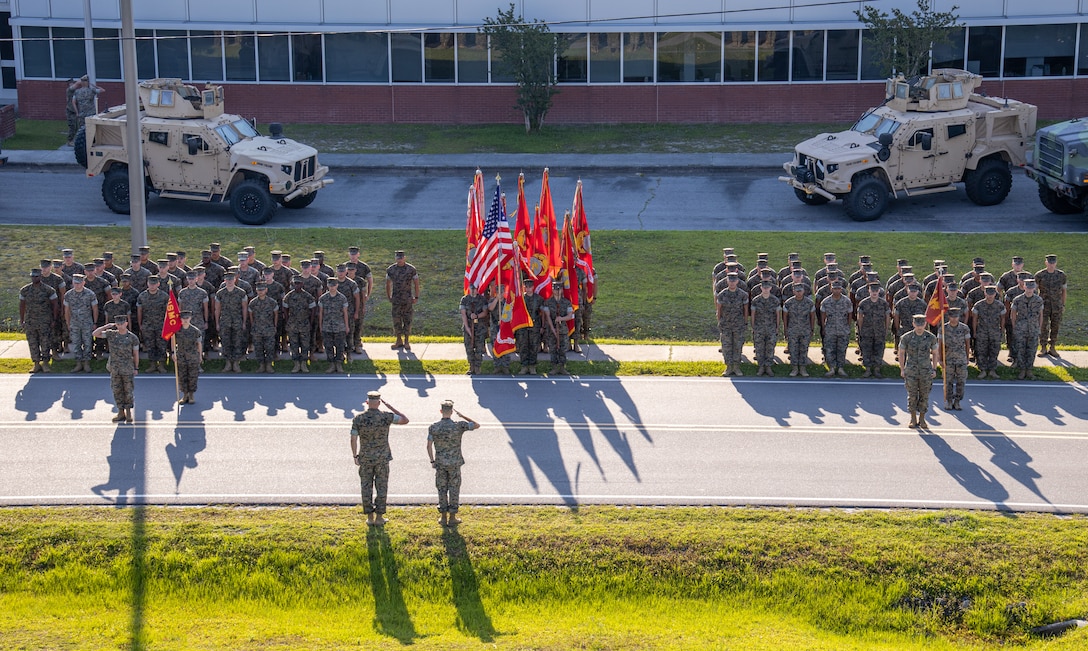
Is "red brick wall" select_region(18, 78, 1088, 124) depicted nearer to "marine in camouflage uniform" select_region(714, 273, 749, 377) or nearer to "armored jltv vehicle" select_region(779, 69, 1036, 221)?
"armored jltv vehicle" select_region(779, 69, 1036, 221)

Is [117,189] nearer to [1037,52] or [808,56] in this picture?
[808,56]

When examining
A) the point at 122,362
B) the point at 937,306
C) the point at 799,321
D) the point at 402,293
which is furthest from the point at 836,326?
the point at 122,362

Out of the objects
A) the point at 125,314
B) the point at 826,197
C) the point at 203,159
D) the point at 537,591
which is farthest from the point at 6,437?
the point at 826,197

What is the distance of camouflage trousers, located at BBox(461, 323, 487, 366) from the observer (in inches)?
752

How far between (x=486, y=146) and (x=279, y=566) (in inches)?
996

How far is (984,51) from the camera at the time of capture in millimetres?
38469

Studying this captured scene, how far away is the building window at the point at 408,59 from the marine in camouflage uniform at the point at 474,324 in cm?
2221

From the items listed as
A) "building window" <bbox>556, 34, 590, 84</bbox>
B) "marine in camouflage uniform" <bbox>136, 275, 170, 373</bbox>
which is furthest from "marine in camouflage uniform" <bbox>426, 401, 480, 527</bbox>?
"building window" <bbox>556, 34, 590, 84</bbox>

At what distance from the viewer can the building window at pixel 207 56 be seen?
40000 mm

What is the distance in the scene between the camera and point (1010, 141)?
29.0m

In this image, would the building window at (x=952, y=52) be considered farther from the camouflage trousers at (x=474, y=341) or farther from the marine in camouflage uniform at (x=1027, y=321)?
the camouflage trousers at (x=474, y=341)

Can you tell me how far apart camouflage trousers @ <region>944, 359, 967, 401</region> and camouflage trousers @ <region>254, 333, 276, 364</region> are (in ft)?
30.8

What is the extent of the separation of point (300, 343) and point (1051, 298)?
1125 cm

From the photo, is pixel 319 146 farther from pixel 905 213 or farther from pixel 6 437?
pixel 6 437
